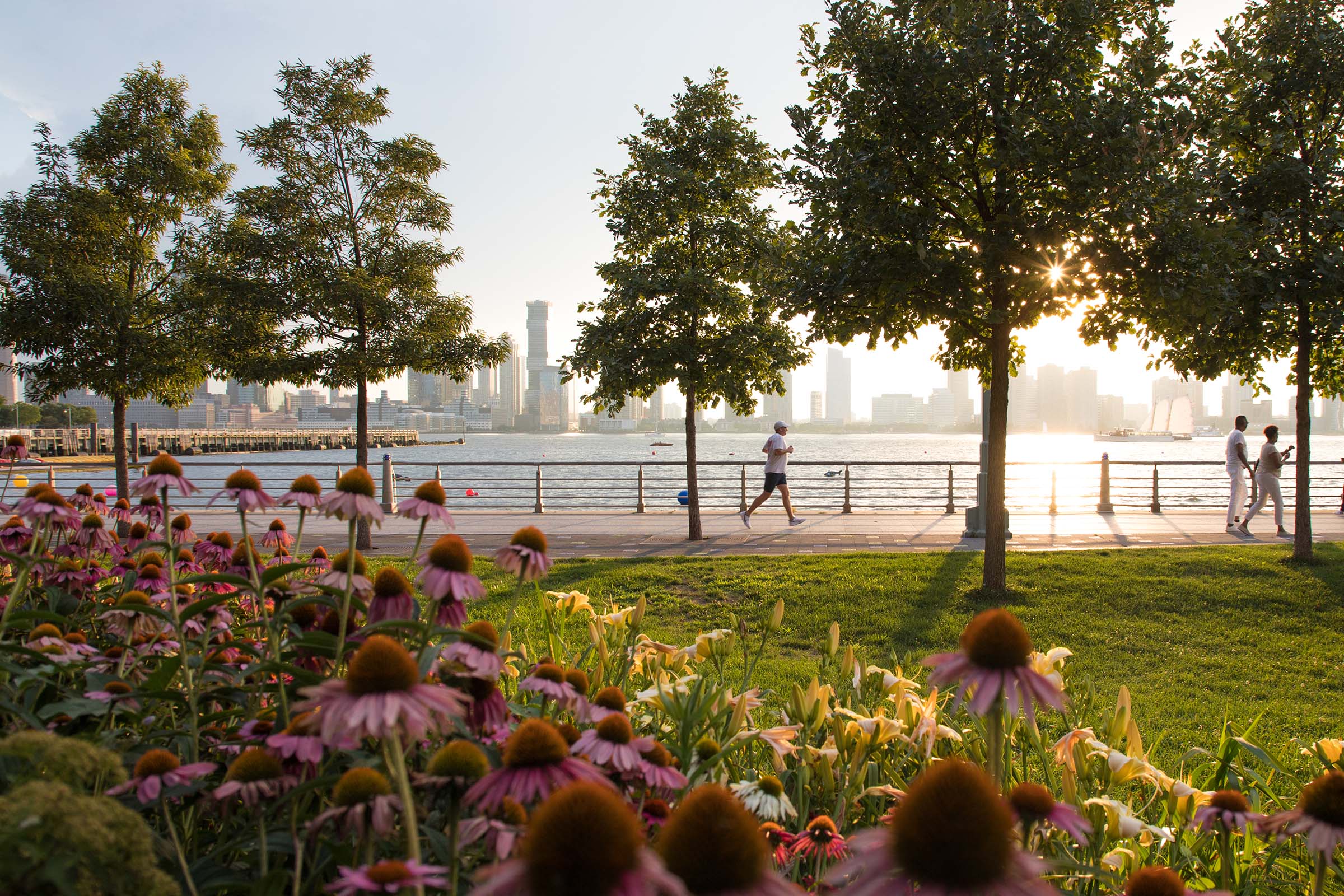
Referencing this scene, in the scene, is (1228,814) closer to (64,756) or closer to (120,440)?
(64,756)

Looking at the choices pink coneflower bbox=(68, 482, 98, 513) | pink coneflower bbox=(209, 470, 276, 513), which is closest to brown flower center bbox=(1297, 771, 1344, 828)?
pink coneflower bbox=(209, 470, 276, 513)

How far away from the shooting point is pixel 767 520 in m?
14.0

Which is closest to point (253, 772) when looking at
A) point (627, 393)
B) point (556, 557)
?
point (556, 557)

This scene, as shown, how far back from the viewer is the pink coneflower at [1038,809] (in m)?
1.17

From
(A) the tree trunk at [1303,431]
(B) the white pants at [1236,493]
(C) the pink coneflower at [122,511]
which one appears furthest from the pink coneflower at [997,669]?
(B) the white pants at [1236,493]

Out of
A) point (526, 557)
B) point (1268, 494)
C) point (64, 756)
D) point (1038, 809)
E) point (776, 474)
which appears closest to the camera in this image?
point (64, 756)

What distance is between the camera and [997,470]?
7438 millimetres

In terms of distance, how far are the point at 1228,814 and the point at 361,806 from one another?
1.57 metres

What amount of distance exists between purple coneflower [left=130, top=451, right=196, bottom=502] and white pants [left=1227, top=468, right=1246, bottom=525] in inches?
547

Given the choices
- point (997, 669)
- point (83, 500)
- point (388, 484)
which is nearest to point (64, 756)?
point (997, 669)

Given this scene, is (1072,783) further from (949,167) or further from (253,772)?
(949,167)

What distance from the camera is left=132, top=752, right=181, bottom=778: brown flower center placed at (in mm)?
1148

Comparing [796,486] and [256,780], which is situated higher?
[256,780]

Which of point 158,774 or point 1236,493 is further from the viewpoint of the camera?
point 1236,493
